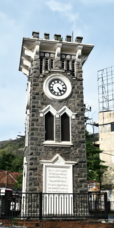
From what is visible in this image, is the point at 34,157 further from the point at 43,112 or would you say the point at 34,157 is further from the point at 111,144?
the point at 111,144

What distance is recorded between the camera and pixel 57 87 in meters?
15.0

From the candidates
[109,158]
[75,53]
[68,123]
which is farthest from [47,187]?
[109,158]

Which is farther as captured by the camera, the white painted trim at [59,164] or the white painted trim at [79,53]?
the white painted trim at [79,53]

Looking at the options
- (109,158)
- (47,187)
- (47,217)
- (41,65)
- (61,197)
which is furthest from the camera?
(109,158)

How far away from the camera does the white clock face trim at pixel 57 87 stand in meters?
14.7

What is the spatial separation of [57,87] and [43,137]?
9.32 ft

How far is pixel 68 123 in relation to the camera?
14625mm

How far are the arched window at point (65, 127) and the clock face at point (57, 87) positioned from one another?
1.20 metres

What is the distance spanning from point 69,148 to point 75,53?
5405 millimetres

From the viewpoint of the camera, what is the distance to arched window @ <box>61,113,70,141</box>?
14367 mm

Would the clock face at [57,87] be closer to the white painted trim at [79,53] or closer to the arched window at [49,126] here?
the arched window at [49,126]

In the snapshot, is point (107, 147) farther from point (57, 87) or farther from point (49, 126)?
point (49, 126)

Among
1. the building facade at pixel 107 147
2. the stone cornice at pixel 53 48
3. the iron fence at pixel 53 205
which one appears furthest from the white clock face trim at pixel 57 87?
the building facade at pixel 107 147

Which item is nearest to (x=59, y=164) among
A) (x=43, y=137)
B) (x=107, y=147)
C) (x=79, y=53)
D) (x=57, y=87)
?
(x=43, y=137)
